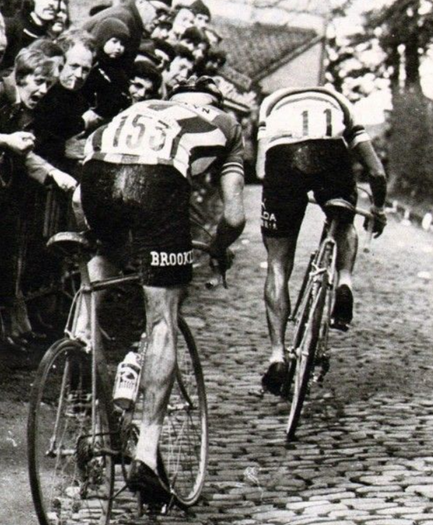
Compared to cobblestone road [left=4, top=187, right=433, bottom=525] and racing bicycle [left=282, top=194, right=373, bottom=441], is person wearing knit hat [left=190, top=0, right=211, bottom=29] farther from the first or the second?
racing bicycle [left=282, top=194, right=373, bottom=441]

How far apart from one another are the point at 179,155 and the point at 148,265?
18.2 inches

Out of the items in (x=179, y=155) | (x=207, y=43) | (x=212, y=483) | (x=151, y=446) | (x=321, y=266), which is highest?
(x=207, y=43)

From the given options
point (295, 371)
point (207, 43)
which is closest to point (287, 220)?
point (295, 371)

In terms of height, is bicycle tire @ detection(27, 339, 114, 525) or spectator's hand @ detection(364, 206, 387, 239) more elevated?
spectator's hand @ detection(364, 206, 387, 239)

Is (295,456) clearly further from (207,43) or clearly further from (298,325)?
(207,43)

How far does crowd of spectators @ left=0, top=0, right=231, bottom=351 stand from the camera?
8.40m

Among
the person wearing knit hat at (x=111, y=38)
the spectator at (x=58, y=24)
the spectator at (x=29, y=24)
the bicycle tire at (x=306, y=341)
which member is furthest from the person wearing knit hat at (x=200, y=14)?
the bicycle tire at (x=306, y=341)

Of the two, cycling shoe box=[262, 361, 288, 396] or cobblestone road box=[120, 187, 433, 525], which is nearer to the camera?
cobblestone road box=[120, 187, 433, 525]

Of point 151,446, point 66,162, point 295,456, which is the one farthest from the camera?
point 66,162

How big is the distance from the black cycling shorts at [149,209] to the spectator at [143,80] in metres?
5.53

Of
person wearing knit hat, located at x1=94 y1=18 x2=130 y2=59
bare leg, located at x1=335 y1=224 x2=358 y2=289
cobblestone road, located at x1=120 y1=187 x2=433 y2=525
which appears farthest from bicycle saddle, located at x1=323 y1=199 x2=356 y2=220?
person wearing knit hat, located at x1=94 y1=18 x2=130 y2=59

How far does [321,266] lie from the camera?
7.76 meters

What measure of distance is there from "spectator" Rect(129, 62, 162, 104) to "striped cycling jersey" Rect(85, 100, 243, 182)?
17.4ft

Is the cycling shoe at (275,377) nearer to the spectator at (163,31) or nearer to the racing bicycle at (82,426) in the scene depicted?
the racing bicycle at (82,426)
